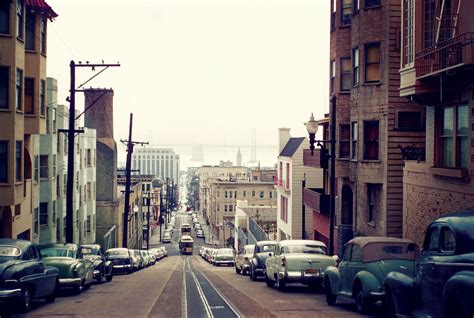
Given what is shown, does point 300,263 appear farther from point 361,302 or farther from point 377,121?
point 377,121

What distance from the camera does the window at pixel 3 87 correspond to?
84.7 ft

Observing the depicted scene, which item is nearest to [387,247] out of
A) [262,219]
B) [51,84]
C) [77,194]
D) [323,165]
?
[323,165]

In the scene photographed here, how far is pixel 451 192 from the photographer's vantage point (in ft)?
60.9

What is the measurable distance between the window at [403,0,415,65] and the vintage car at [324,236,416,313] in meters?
7.02

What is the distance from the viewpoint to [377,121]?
2697 cm

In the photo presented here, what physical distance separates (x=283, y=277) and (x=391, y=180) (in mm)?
8427

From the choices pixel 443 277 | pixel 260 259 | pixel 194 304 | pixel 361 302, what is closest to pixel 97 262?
pixel 260 259

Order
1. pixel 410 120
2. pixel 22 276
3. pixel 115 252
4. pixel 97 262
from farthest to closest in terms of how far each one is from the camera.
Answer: pixel 115 252
pixel 410 120
pixel 97 262
pixel 22 276

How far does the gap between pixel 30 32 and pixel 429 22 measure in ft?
63.8

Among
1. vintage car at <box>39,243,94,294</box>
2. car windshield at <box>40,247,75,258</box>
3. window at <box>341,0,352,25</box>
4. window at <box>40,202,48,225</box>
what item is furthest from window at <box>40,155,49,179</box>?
window at <box>341,0,352,25</box>

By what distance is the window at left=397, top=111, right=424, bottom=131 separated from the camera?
2597 cm

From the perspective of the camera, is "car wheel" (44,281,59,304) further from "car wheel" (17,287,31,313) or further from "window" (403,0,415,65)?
"window" (403,0,415,65)

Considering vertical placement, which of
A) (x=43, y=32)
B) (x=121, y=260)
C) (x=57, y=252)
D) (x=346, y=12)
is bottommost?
(x=121, y=260)

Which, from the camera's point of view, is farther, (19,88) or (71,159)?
(71,159)
